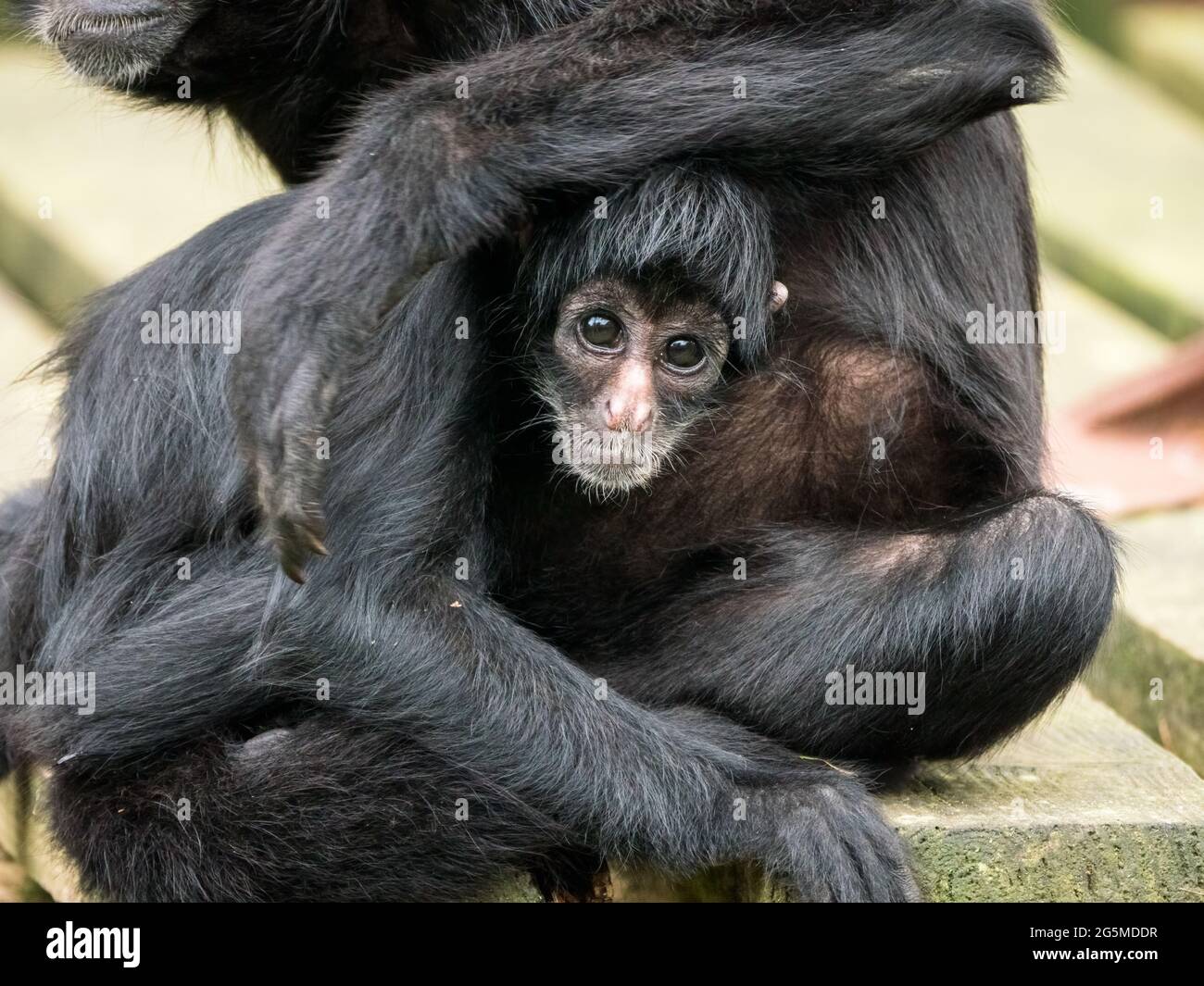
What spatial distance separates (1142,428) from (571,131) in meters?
6.82

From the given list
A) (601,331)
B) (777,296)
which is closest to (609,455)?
(601,331)

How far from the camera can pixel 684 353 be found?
16.7 ft

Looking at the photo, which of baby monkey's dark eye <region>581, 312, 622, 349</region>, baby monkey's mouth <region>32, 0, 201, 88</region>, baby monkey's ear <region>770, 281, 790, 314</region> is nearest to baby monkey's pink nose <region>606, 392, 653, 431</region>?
baby monkey's dark eye <region>581, 312, 622, 349</region>

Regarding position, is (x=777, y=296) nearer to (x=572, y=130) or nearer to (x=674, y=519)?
(x=674, y=519)

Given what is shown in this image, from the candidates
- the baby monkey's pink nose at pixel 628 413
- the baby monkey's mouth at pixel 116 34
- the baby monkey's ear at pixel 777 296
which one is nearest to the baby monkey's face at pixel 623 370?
the baby monkey's pink nose at pixel 628 413

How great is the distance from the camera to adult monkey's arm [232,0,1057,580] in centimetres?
428

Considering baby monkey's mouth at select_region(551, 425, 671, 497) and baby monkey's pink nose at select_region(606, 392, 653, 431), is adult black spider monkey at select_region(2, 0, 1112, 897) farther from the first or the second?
baby monkey's pink nose at select_region(606, 392, 653, 431)

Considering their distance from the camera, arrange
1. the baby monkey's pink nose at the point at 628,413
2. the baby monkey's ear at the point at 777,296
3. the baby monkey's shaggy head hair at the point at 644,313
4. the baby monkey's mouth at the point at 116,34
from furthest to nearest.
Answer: the baby monkey's mouth at the point at 116,34, the baby monkey's ear at the point at 777,296, the baby monkey's pink nose at the point at 628,413, the baby monkey's shaggy head hair at the point at 644,313

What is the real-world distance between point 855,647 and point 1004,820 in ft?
2.15

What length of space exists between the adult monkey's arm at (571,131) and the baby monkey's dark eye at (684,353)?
0.54 metres

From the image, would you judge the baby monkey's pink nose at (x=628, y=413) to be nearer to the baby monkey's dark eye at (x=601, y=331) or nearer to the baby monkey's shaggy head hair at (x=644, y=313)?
the baby monkey's shaggy head hair at (x=644, y=313)

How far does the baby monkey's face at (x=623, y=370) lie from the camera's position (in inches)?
196
